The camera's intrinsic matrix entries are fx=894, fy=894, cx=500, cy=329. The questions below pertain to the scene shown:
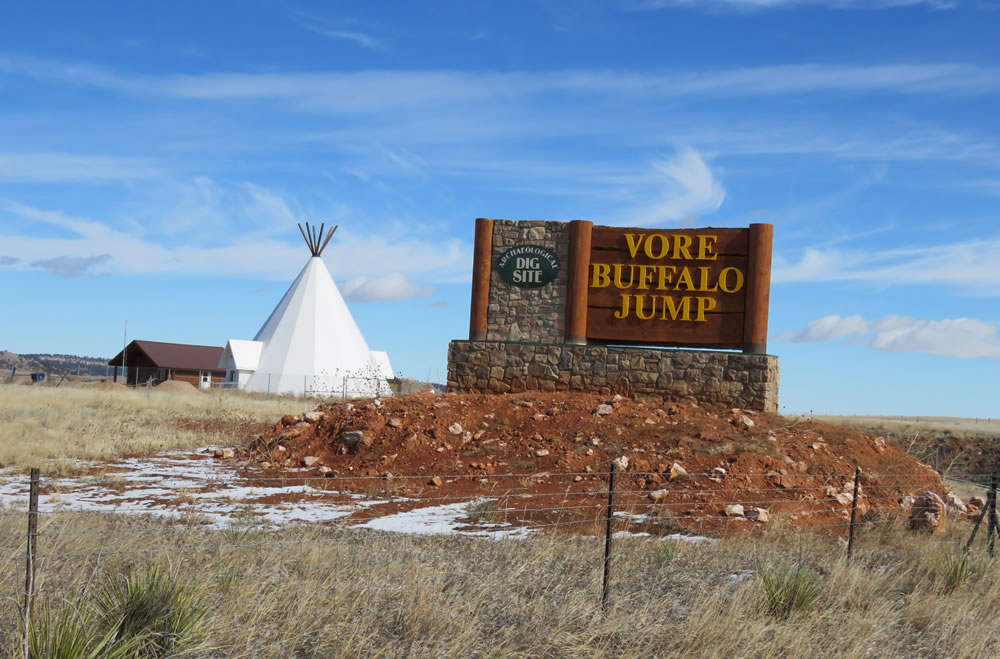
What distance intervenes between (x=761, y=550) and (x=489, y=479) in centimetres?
575

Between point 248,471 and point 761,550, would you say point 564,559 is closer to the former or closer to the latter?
point 761,550

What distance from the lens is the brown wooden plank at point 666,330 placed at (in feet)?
64.4

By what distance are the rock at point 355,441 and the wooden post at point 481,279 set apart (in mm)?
4172

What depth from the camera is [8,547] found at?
8.77 meters

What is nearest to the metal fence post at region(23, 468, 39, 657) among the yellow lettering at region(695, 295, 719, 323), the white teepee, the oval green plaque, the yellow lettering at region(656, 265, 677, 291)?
the oval green plaque

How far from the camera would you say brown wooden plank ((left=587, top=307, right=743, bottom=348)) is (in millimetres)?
19625

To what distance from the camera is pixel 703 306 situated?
776 inches

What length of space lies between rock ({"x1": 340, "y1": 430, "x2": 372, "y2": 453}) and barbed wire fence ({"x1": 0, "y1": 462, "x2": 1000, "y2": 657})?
1643 millimetres

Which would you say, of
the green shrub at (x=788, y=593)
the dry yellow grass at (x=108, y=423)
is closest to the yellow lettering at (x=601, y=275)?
the dry yellow grass at (x=108, y=423)

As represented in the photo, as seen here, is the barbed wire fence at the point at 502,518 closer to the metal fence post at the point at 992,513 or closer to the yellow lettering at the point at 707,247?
the metal fence post at the point at 992,513

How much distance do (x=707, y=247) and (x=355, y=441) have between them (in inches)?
343

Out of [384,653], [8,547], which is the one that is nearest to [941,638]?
[384,653]

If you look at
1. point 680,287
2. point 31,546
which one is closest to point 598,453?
point 680,287

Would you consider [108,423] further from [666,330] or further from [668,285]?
[668,285]
